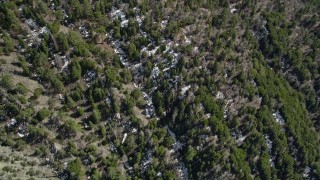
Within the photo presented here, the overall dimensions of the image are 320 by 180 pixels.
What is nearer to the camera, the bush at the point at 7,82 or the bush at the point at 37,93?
the bush at the point at 7,82

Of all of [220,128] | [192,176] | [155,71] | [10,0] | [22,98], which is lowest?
[192,176]

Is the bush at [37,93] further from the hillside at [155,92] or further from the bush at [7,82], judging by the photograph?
the bush at [7,82]

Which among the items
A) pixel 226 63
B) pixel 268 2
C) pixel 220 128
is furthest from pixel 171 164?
pixel 268 2

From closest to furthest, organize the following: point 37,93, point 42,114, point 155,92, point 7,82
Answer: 1. point 7,82
2. point 42,114
3. point 37,93
4. point 155,92

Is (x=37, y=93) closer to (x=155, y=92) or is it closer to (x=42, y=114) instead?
(x=42, y=114)

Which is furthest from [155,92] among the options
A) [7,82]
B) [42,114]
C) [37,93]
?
[7,82]

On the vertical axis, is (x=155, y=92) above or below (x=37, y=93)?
below

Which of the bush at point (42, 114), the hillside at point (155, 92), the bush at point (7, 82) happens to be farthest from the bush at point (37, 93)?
the bush at point (7, 82)

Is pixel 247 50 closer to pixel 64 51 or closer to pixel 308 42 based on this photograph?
pixel 308 42

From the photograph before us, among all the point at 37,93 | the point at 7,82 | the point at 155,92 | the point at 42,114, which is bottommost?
the point at 155,92
